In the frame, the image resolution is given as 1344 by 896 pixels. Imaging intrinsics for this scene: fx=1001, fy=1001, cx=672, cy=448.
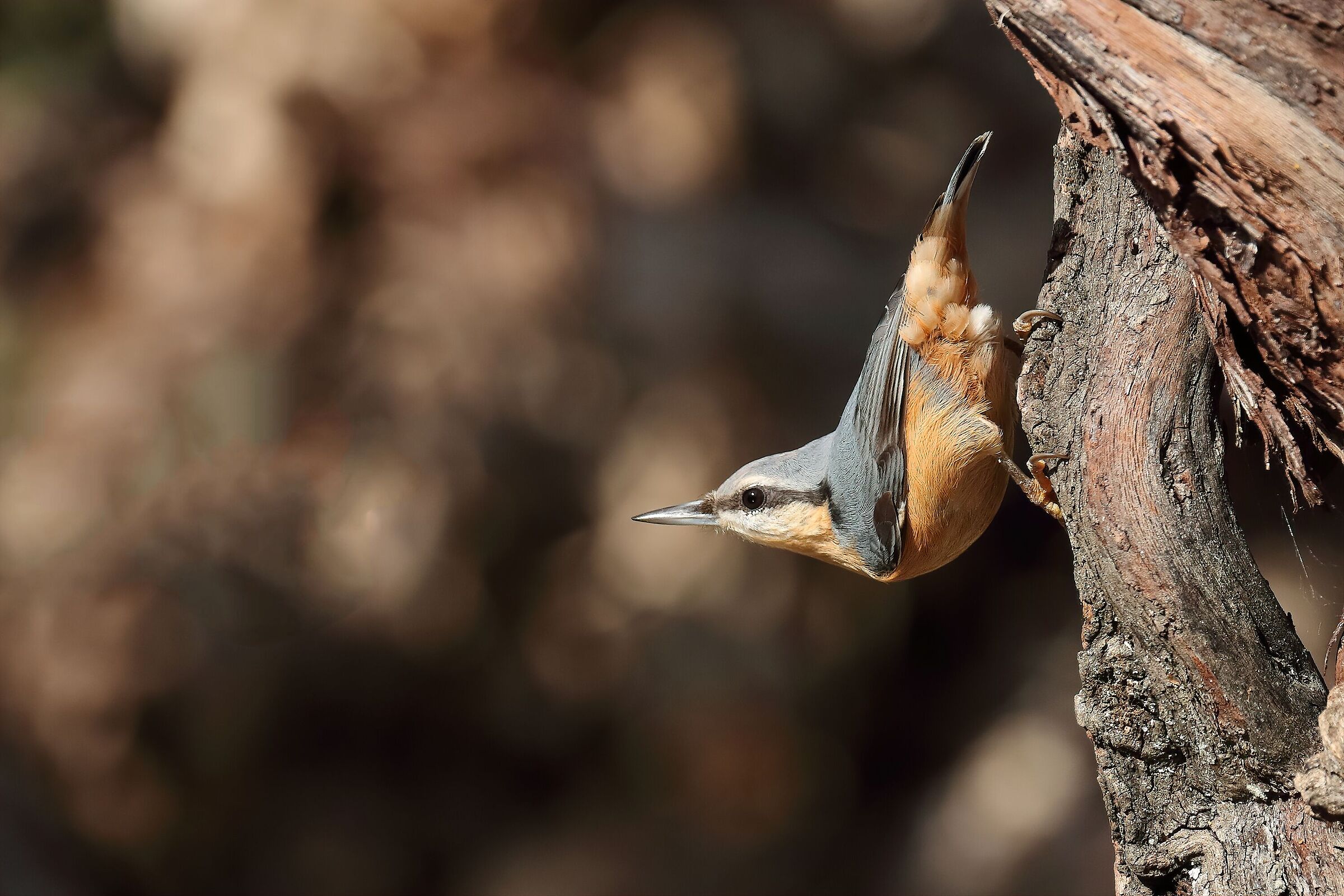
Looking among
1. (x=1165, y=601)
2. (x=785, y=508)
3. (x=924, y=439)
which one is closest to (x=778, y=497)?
(x=785, y=508)

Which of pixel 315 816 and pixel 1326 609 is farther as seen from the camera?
pixel 315 816

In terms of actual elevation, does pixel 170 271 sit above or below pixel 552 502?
above

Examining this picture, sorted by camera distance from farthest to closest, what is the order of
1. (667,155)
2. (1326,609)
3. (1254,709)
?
(667,155) < (1326,609) < (1254,709)

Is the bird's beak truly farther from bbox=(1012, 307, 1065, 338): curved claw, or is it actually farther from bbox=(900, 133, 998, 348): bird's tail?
bbox=(1012, 307, 1065, 338): curved claw

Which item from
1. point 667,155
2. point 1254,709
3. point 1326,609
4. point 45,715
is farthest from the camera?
point 667,155

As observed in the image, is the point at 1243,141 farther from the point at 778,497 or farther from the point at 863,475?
the point at 778,497

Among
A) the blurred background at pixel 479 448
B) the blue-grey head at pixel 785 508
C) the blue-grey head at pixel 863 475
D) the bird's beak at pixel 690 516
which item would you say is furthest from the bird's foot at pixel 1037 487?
the blurred background at pixel 479 448

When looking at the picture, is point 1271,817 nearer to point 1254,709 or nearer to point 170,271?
point 1254,709

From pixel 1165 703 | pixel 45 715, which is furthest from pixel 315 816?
pixel 1165 703
